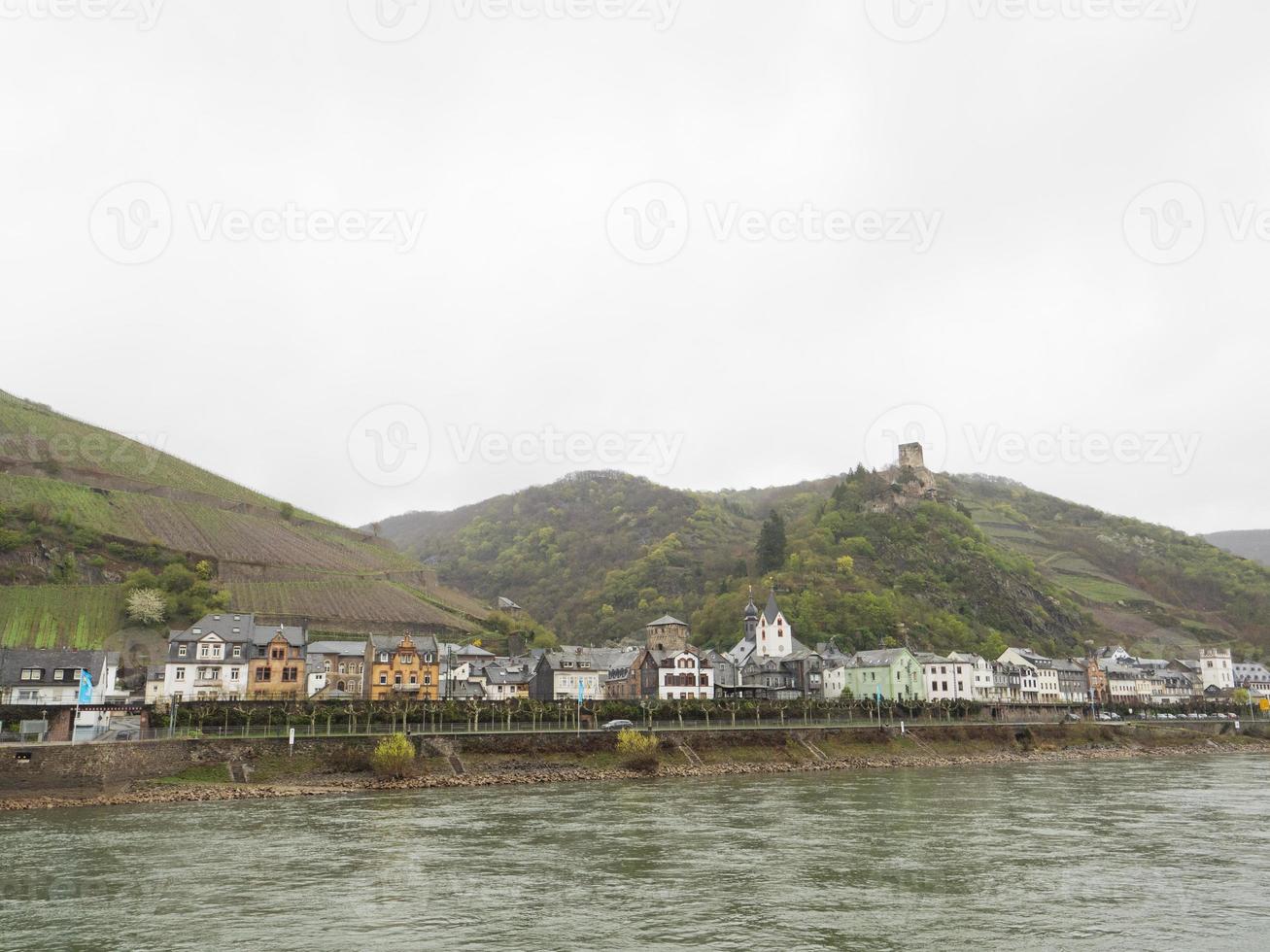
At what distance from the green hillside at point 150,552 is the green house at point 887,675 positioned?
5727 centimetres

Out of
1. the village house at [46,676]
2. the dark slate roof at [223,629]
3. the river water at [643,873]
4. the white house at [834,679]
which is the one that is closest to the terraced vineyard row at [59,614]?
the dark slate roof at [223,629]

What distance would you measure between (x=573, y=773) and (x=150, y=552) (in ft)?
270

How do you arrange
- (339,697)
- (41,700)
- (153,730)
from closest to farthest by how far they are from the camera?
(153,730) < (41,700) < (339,697)

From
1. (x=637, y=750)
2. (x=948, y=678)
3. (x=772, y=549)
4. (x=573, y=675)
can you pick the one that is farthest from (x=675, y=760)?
(x=772, y=549)

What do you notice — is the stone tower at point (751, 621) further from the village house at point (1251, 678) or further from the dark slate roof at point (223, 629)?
the village house at point (1251, 678)

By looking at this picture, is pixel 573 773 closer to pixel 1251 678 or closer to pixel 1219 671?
pixel 1219 671

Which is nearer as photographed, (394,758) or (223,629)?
(394,758)

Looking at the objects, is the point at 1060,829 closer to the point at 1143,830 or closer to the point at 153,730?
the point at 1143,830

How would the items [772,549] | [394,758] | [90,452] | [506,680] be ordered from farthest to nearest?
[772,549]
[90,452]
[506,680]
[394,758]

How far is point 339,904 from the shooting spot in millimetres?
29484

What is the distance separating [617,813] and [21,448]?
132m

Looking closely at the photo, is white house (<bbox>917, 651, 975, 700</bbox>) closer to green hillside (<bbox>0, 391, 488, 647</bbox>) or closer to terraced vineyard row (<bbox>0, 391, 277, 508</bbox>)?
green hillside (<bbox>0, 391, 488, 647</bbox>)

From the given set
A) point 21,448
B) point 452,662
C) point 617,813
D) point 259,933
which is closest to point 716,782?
point 617,813

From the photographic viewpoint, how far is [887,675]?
120m
